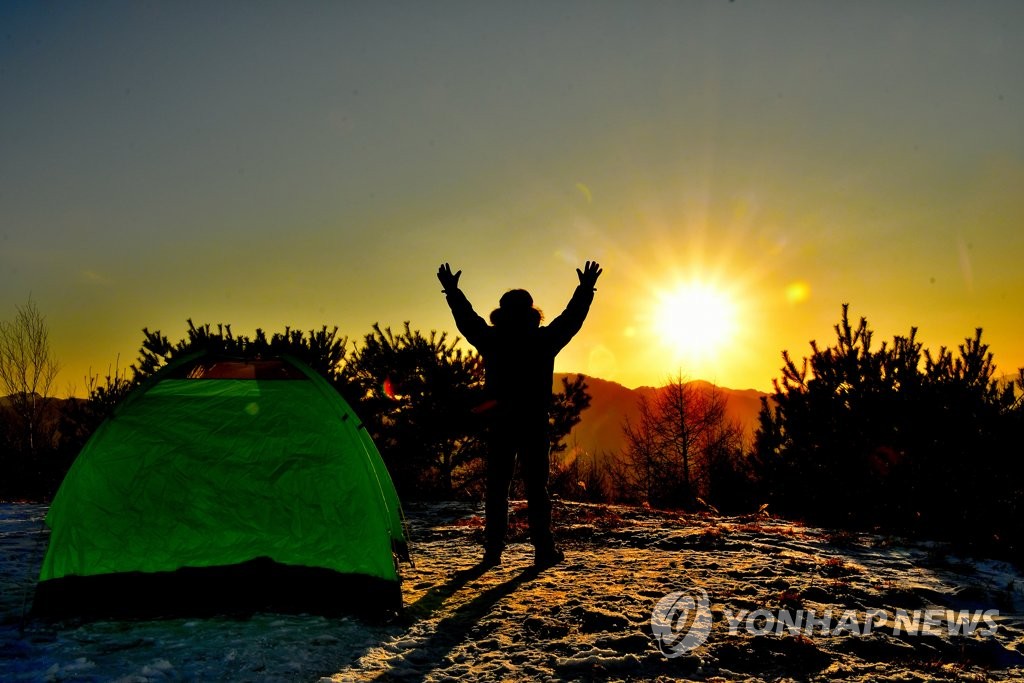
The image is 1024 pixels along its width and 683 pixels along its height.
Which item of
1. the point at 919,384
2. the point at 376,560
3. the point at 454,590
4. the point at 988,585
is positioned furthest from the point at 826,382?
the point at 376,560

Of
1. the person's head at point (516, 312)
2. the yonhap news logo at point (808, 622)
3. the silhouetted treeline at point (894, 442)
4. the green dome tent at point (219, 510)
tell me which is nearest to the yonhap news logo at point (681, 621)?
the yonhap news logo at point (808, 622)

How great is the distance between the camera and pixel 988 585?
18.6 feet

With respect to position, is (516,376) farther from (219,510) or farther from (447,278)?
(219,510)

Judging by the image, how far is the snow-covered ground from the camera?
12.0ft

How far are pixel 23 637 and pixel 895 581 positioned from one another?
25.4 feet

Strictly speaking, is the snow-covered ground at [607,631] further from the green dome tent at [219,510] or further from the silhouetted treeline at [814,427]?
the silhouetted treeline at [814,427]

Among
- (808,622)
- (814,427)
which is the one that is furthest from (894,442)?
(808,622)

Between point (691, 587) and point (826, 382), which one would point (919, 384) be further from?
point (691, 587)

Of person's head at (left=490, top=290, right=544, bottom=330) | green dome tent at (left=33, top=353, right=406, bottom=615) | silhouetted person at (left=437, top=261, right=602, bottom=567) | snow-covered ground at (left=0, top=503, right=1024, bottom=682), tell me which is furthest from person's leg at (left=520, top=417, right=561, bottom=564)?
green dome tent at (left=33, top=353, right=406, bottom=615)

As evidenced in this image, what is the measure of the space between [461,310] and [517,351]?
2.51ft

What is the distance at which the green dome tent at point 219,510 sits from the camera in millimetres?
4781

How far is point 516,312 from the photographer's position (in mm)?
6164

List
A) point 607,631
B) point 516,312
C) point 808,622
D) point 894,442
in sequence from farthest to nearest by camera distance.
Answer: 1. point 894,442
2. point 516,312
3. point 808,622
4. point 607,631

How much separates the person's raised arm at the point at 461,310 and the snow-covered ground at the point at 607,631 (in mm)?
2623
